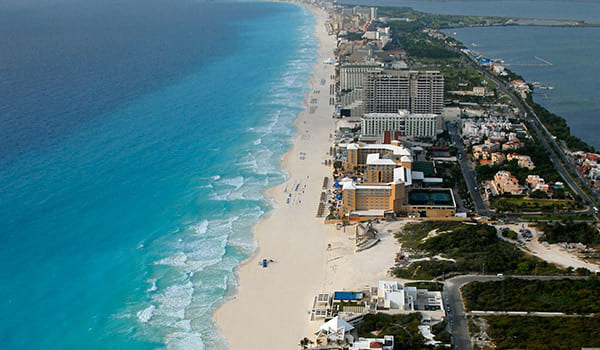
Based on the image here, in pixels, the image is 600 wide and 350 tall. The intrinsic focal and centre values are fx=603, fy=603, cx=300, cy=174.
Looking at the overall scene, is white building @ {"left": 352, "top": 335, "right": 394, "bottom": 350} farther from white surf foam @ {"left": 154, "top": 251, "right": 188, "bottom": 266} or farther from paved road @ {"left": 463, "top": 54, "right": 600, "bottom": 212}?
paved road @ {"left": 463, "top": 54, "right": 600, "bottom": 212}

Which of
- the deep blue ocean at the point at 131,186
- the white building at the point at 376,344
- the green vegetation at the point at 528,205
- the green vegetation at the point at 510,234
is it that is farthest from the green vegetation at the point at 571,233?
the deep blue ocean at the point at 131,186

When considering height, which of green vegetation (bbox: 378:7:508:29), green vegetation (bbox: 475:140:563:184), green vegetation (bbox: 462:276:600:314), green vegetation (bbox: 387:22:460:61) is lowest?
green vegetation (bbox: 462:276:600:314)

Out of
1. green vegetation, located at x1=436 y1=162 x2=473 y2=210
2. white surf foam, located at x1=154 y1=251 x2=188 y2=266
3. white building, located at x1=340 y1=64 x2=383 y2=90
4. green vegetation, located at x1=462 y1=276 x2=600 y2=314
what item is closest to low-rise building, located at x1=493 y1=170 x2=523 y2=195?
green vegetation, located at x1=436 y1=162 x2=473 y2=210

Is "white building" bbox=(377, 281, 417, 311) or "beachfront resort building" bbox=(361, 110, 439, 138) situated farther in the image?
"beachfront resort building" bbox=(361, 110, 439, 138)

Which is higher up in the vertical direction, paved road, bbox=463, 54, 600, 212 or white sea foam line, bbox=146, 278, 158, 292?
paved road, bbox=463, 54, 600, 212

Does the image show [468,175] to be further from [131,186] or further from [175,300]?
[175,300]

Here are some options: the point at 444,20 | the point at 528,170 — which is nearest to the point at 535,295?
the point at 528,170
